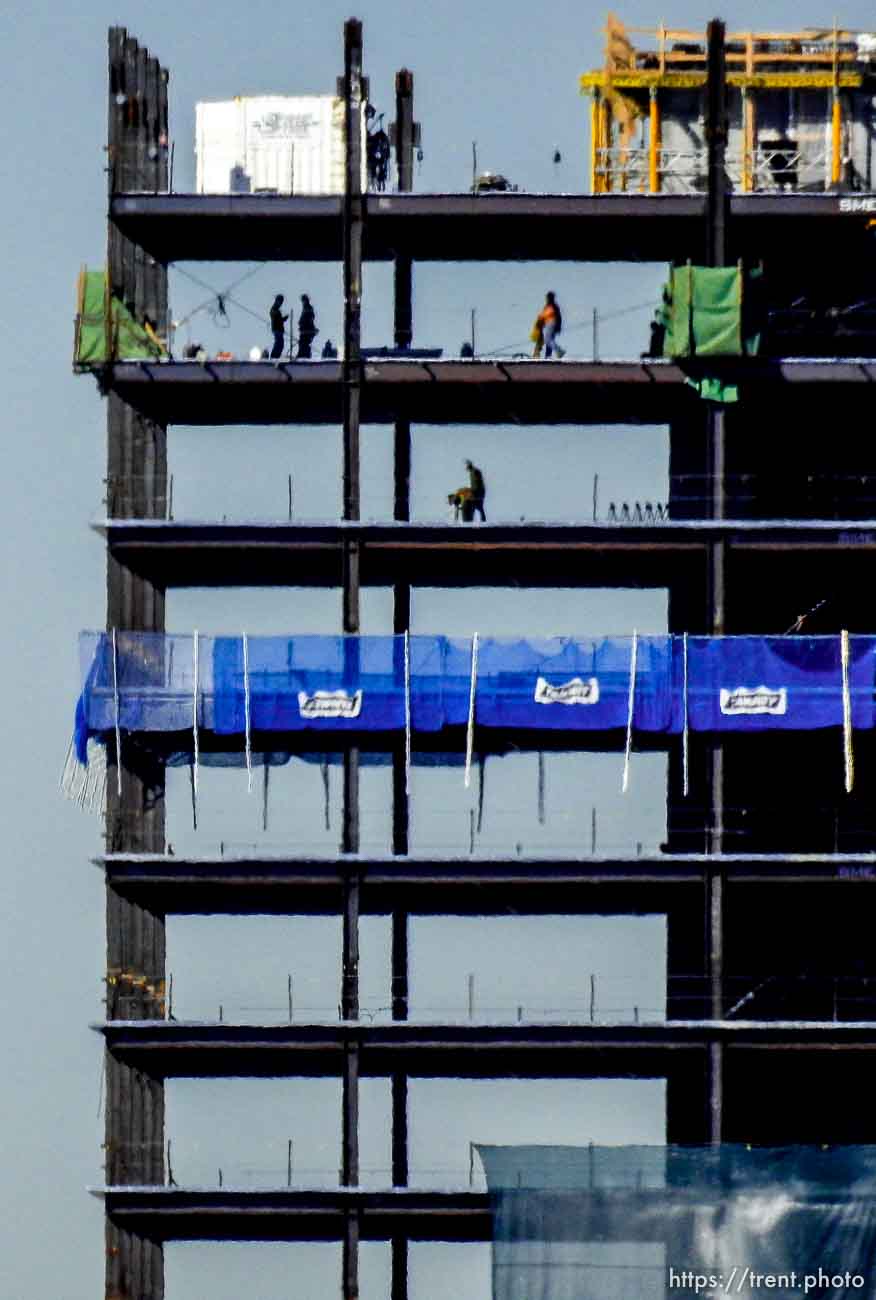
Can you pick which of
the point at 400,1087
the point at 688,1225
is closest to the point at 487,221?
the point at 400,1087

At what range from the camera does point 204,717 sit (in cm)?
8719

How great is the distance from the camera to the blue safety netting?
284 ft

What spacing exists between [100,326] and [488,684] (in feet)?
40.1

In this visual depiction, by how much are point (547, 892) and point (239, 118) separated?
1992cm

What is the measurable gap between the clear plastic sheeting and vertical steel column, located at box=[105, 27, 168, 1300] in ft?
29.1

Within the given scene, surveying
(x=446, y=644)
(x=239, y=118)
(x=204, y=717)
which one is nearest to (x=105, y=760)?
(x=204, y=717)

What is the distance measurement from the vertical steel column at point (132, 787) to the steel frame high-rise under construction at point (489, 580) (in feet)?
0.25

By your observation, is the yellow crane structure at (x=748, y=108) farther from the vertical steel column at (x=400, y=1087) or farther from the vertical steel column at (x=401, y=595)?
the vertical steel column at (x=400, y=1087)

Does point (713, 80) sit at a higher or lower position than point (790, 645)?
higher

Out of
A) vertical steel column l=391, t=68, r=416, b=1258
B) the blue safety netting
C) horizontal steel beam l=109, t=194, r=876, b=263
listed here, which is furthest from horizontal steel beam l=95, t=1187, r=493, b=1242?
horizontal steel beam l=109, t=194, r=876, b=263

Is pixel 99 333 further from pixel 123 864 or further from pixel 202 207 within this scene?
pixel 123 864

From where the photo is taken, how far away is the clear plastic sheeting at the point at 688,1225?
269 ft

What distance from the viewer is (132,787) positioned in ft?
287

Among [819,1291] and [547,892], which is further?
[547,892]
